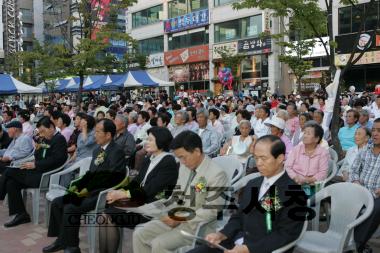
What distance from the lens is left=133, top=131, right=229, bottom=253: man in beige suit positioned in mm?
3414

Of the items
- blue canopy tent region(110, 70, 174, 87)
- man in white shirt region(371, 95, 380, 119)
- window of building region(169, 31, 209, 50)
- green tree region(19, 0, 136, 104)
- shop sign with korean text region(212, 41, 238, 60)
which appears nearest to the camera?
man in white shirt region(371, 95, 380, 119)

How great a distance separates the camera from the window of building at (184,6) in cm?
3523

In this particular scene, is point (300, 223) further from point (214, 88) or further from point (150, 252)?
point (214, 88)

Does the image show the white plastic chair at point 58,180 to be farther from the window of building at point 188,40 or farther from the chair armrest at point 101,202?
the window of building at point 188,40

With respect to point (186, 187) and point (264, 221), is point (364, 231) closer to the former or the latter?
point (264, 221)

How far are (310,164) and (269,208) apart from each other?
2170mm

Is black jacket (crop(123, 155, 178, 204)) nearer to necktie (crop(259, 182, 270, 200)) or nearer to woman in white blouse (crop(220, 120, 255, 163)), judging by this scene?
necktie (crop(259, 182, 270, 200))

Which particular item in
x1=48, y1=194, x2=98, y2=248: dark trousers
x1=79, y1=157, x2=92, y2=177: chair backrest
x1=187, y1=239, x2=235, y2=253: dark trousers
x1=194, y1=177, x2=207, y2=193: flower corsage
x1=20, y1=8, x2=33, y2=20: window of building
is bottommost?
x1=48, y1=194, x2=98, y2=248: dark trousers

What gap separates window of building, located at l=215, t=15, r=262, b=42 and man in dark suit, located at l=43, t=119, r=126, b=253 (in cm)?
2647

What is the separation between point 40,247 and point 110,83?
600 inches

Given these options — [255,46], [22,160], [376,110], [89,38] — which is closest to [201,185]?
[22,160]

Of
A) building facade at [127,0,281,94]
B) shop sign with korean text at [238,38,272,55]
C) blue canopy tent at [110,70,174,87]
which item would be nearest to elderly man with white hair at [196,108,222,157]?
blue canopy tent at [110,70,174,87]

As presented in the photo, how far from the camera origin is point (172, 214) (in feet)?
11.8

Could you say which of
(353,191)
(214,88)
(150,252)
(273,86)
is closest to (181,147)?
(150,252)
